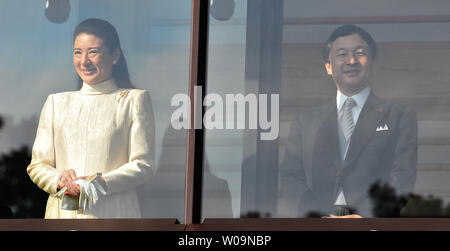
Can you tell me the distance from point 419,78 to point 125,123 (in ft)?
5.03

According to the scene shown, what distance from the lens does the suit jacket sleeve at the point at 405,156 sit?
3.95 metres

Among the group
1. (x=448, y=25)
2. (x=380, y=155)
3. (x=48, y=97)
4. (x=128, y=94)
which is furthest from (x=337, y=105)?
(x=48, y=97)

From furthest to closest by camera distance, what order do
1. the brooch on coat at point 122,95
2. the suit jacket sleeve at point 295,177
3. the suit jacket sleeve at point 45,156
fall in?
the brooch on coat at point 122,95, the suit jacket sleeve at point 45,156, the suit jacket sleeve at point 295,177

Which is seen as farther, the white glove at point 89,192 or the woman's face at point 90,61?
the woman's face at point 90,61

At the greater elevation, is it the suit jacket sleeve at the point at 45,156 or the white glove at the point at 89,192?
the suit jacket sleeve at the point at 45,156

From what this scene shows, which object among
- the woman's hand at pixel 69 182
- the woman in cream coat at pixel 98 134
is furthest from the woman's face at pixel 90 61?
the woman's hand at pixel 69 182

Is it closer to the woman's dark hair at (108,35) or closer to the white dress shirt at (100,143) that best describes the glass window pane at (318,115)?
the white dress shirt at (100,143)

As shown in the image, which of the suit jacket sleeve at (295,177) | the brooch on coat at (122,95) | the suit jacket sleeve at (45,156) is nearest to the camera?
the suit jacket sleeve at (295,177)

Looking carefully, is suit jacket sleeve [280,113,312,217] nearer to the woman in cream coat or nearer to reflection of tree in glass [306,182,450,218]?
reflection of tree in glass [306,182,450,218]

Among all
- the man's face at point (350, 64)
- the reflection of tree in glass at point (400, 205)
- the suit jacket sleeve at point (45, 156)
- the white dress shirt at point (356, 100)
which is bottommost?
the reflection of tree in glass at point (400, 205)

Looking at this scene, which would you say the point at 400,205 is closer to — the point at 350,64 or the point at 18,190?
the point at 350,64

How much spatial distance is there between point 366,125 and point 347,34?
49 cm

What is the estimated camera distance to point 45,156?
4.15 metres
